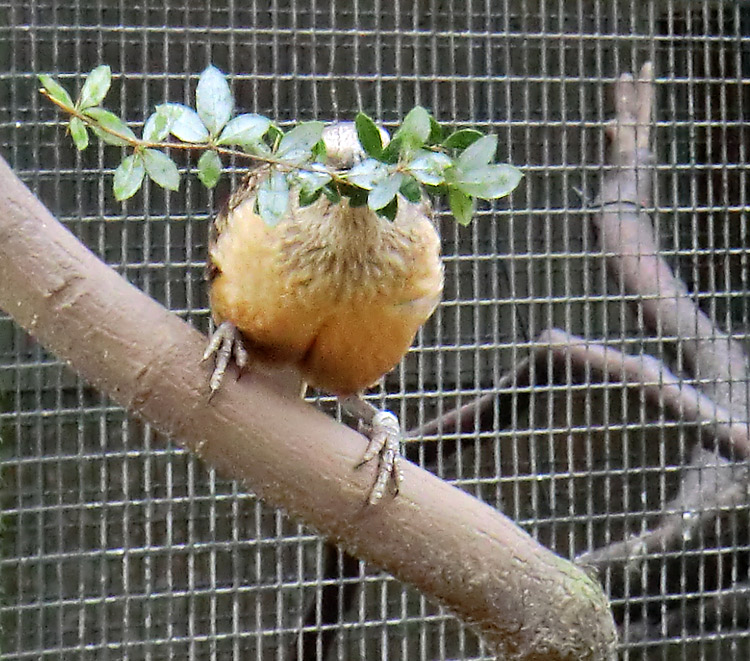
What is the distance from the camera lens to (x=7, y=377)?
2.22 meters

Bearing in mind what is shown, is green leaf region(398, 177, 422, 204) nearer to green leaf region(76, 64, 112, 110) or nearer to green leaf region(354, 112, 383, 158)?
green leaf region(354, 112, 383, 158)

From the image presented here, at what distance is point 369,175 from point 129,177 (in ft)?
0.68

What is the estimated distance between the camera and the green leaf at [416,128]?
751 mm

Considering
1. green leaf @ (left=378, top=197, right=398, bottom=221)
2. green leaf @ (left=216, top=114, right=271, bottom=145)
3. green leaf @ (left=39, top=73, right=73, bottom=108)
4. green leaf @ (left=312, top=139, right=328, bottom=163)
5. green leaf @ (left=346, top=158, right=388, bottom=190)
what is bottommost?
green leaf @ (left=378, top=197, right=398, bottom=221)

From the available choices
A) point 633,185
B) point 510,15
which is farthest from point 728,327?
point 510,15

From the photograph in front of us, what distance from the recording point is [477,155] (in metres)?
0.77

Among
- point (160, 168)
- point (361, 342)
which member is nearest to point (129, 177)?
point (160, 168)

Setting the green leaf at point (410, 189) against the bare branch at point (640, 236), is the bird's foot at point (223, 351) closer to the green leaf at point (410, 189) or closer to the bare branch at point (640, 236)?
the green leaf at point (410, 189)

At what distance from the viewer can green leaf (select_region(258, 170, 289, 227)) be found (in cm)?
79

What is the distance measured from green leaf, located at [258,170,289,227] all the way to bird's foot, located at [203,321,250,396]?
33 centimetres

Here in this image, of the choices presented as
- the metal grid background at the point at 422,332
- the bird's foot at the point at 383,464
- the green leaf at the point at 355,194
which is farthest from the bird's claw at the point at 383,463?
the metal grid background at the point at 422,332

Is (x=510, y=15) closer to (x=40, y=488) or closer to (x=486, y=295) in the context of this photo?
(x=486, y=295)

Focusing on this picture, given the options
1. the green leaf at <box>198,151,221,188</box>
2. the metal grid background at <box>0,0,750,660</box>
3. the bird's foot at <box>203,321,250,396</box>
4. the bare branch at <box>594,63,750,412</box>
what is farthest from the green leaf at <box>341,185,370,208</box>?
the bare branch at <box>594,63,750,412</box>

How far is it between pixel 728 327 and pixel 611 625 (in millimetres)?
1310
